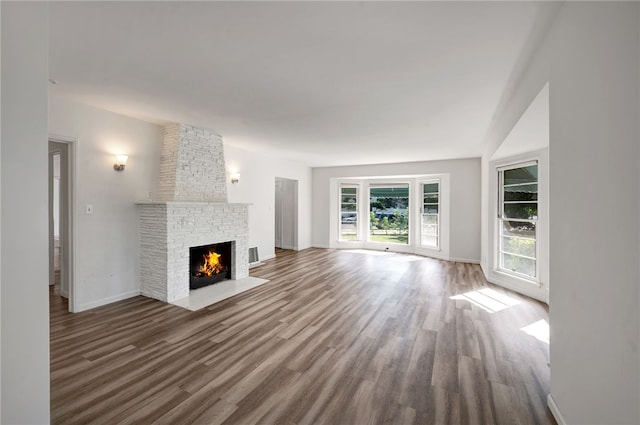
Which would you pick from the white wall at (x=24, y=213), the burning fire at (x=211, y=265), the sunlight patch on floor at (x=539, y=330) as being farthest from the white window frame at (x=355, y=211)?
the white wall at (x=24, y=213)

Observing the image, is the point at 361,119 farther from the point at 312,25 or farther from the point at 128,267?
the point at 128,267

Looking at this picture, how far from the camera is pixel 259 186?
21.2 feet

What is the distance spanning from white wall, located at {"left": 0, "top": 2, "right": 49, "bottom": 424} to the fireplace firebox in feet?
10.9

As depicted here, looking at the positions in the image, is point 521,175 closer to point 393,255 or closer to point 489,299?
point 489,299

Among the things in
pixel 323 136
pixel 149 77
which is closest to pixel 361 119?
pixel 323 136

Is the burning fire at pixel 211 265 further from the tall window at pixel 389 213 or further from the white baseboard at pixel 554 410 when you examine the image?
the tall window at pixel 389 213

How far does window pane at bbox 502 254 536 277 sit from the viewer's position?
4291mm

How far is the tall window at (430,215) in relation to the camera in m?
7.15

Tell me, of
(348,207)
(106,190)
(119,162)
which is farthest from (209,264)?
(348,207)

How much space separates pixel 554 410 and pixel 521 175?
12.0 ft

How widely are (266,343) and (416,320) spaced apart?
175 cm

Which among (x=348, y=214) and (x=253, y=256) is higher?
(x=348, y=214)

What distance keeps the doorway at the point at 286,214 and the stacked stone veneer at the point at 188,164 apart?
11.3 feet

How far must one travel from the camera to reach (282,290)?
14.2ft
